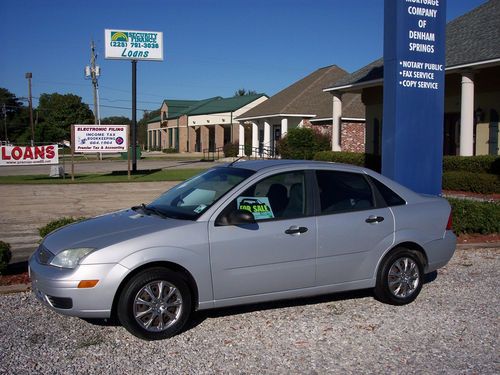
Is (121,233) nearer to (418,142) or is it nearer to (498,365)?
(498,365)

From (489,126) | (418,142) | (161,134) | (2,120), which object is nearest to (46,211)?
(418,142)

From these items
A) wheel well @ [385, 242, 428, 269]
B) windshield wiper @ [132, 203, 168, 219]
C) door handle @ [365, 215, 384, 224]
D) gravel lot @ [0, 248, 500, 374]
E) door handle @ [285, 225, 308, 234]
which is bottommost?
gravel lot @ [0, 248, 500, 374]

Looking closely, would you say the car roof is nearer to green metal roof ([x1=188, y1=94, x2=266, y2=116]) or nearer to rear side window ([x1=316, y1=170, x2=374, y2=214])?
rear side window ([x1=316, y1=170, x2=374, y2=214])

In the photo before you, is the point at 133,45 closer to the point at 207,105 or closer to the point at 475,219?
the point at 475,219

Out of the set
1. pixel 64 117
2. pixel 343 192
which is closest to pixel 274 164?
pixel 343 192

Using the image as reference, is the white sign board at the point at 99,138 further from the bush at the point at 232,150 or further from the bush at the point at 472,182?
the bush at the point at 232,150

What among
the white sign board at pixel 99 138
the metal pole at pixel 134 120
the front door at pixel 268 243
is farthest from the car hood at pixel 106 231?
the metal pole at pixel 134 120

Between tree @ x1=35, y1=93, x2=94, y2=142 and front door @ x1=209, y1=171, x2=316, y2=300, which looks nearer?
front door @ x1=209, y1=171, x2=316, y2=300

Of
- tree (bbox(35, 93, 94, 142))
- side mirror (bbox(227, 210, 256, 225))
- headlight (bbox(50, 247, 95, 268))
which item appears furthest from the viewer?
tree (bbox(35, 93, 94, 142))

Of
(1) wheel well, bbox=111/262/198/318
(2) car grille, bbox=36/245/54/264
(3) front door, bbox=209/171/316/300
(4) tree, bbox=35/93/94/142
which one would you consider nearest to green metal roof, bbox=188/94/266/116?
(4) tree, bbox=35/93/94/142

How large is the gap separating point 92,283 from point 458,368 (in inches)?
123

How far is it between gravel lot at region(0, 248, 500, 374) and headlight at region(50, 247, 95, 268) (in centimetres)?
70

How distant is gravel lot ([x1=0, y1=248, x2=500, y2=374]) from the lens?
454cm

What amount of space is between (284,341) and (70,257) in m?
2.06
